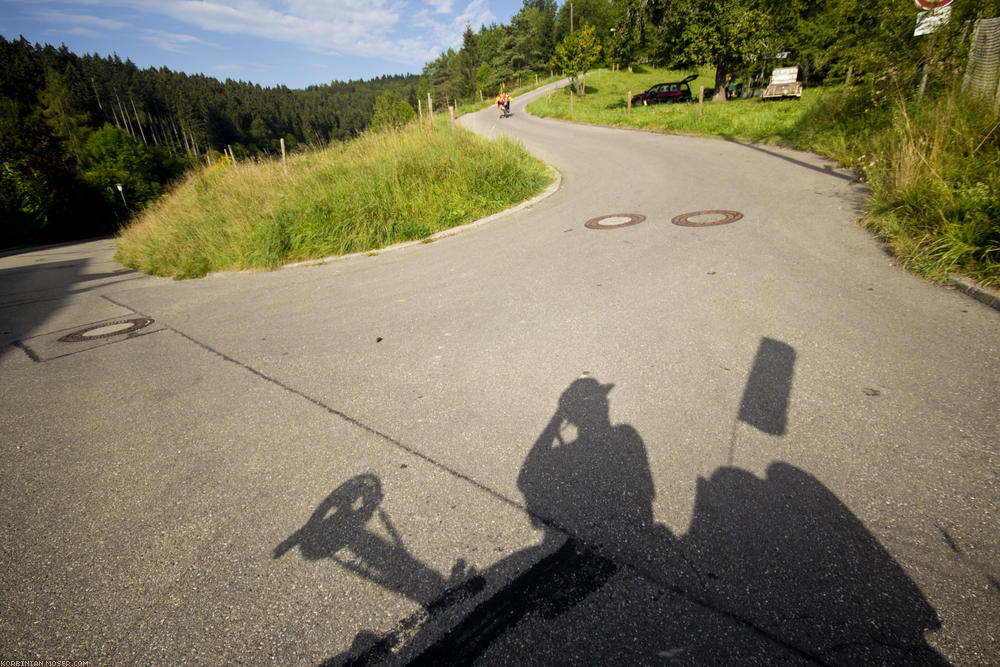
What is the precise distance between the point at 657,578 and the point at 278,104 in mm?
165609

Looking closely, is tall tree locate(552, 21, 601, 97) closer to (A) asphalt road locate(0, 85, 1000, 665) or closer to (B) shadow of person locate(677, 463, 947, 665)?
→ (A) asphalt road locate(0, 85, 1000, 665)

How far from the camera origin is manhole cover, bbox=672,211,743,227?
6855 mm

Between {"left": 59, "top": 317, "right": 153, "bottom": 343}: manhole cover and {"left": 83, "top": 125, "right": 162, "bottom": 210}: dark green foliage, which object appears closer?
Result: {"left": 59, "top": 317, "right": 153, "bottom": 343}: manhole cover

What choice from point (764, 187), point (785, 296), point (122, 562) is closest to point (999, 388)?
point (785, 296)

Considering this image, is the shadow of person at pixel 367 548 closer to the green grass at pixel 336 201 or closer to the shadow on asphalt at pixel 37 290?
the shadow on asphalt at pixel 37 290

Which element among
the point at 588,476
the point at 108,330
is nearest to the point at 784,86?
the point at 588,476

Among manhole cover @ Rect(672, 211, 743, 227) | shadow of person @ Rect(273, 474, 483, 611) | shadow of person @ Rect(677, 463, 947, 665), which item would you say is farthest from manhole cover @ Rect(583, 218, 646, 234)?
shadow of person @ Rect(273, 474, 483, 611)

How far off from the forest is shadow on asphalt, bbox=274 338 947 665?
33.0ft

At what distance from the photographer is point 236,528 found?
2420 mm

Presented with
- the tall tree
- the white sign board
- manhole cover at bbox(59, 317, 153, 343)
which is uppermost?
the tall tree

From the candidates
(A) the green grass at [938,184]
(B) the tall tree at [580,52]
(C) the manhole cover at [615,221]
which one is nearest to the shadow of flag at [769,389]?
(A) the green grass at [938,184]

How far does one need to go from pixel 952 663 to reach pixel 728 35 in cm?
3183

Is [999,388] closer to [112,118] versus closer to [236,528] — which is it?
[236,528]

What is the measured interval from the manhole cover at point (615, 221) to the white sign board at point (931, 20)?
516cm
